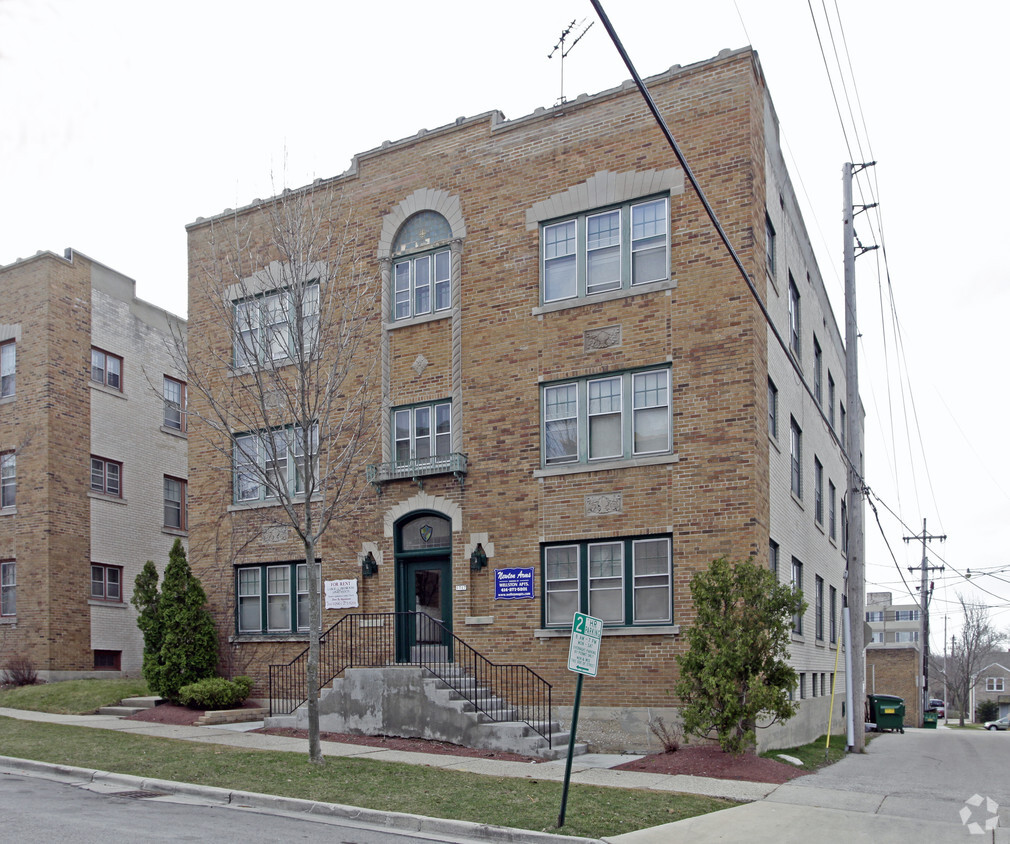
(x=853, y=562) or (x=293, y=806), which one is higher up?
(x=853, y=562)

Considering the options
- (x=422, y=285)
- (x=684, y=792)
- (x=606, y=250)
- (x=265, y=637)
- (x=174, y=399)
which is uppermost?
(x=606, y=250)

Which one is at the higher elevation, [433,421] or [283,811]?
[433,421]

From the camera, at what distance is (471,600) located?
1819 centimetres

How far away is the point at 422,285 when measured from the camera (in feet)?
65.4

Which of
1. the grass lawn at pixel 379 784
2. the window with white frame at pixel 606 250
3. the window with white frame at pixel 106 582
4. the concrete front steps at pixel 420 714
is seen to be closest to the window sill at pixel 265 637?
the concrete front steps at pixel 420 714

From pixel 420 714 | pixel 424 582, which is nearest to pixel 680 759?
pixel 420 714

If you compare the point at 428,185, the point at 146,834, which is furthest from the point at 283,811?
the point at 428,185

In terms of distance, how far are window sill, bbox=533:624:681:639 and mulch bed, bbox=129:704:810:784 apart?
5.98 feet

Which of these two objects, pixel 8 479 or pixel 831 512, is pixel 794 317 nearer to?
pixel 831 512

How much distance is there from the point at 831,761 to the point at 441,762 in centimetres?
734

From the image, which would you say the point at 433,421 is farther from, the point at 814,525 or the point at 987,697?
the point at 987,697

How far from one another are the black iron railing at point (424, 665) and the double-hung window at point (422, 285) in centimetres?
594

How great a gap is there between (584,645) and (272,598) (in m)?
12.0

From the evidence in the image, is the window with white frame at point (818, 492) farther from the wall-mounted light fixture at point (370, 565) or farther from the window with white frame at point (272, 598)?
the window with white frame at point (272, 598)
